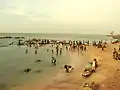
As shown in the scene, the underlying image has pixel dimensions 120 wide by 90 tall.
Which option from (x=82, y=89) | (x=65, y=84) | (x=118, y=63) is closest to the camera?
(x=82, y=89)

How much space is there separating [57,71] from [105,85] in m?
2.27

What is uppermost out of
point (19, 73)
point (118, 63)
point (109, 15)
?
point (109, 15)

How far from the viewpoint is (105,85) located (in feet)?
16.3

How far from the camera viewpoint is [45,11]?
6254 millimetres

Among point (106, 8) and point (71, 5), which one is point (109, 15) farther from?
point (71, 5)

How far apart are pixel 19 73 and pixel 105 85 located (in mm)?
3261

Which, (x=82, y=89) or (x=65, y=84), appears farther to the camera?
(x=65, y=84)

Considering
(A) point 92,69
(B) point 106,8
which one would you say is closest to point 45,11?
(B) point 106,8

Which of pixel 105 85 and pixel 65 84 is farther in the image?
pixel 65 84

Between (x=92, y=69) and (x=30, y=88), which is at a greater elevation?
(x=92, y=69)

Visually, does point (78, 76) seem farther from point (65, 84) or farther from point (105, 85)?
point (105, 85)

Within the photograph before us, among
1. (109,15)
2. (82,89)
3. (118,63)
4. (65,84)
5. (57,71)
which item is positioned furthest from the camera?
(57,71)

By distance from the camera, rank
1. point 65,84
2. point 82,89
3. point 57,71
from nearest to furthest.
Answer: point 82,89
point 65,84
point 57,71

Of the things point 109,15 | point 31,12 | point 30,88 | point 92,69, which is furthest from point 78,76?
point 31,12
